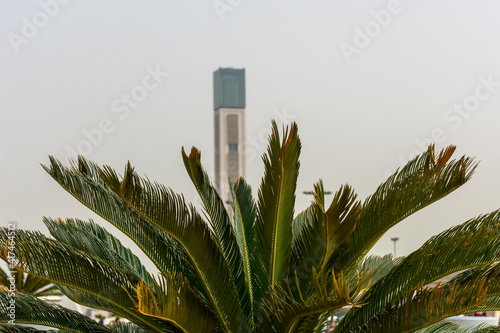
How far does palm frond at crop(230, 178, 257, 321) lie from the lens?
17.8ft

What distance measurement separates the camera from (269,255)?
5223 mm

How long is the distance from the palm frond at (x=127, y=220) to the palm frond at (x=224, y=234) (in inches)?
12.1

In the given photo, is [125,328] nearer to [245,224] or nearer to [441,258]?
[245,224]

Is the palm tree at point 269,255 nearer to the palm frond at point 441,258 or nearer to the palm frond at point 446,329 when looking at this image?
the palm frond at point 441,258

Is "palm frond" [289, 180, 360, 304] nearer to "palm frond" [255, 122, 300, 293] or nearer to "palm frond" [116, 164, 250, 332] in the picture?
"palm frond" [255, 122, 300, 293]

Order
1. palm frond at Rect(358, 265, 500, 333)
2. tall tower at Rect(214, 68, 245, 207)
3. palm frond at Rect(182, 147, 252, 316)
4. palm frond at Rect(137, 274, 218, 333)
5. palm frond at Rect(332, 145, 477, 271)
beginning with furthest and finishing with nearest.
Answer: tall tower at Rect(214, 68, 245, 207)
palm frond at Rect(182, 147, 252, 316)
palm frond at Rect(332, 145, 477, 271)
palm frond at Rect(358, 265, 500, 333)
palm frond at Rect(137, 274, 218, 333)

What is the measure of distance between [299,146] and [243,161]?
5891cm

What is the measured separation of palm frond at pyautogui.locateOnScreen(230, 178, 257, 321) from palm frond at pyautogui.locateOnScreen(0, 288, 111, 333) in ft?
4.11

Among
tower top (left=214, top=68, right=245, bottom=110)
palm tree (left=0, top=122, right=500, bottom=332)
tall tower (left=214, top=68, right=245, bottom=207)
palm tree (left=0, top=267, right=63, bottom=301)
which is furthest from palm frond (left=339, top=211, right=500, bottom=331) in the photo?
tower top (left=214, top=68, right=245, bottom=110)

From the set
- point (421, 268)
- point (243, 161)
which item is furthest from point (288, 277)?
point (243, 161)

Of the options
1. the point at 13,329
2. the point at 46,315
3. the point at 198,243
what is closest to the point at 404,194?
the point at 198,243

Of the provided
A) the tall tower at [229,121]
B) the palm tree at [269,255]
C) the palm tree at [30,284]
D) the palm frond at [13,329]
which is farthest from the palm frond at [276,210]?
the tall tower at [229,121]

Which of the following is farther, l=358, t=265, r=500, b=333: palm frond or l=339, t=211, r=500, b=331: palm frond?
l=339, t=211, r=500, b=331: palm frond

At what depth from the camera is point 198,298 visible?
16.1 ft
